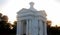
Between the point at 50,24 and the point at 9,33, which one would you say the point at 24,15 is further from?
the point at 50,24

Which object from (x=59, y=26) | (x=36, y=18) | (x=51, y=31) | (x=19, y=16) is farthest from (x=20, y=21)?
(x=59, y=26)

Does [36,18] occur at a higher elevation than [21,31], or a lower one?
higher

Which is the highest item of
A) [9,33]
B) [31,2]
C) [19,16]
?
[31,2]

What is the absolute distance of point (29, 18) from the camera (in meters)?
17.1

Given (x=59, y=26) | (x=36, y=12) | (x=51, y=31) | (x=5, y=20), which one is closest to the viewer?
(x=36, y=12)

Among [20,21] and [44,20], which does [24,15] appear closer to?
[20,21]

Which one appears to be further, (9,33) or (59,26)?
(59,26)

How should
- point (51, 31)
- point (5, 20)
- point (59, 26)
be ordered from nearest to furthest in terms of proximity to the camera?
point (51, 31) → point (59, 26) → point (5, 20)

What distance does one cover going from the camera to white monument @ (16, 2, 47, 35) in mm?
16759

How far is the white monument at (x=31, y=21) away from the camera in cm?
1676

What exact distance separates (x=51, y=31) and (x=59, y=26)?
125 inches

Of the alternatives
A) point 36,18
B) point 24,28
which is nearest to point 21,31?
point 24,28

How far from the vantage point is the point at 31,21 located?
1702 centimetres

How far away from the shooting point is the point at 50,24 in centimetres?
2897
